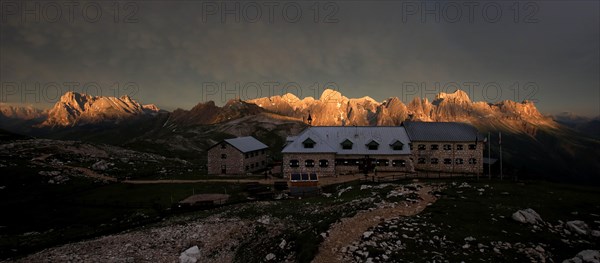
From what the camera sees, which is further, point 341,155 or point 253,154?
point 253,154

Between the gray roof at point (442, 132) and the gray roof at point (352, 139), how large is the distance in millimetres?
2054

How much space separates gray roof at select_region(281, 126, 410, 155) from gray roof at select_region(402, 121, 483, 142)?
205 cm

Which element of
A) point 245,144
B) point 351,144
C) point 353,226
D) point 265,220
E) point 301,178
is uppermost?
point 351,144

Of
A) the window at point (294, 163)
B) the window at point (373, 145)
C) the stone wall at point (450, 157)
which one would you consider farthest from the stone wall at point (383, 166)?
the window at point (294, 163)

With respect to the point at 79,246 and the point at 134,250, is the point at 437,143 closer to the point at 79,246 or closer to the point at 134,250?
the point at 134,250

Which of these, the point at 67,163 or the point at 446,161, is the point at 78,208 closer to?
the point at 67,163

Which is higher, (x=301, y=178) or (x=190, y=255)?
(x=301, y=178)

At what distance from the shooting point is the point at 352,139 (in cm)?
6506

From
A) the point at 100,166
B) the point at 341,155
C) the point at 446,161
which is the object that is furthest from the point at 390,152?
the point at 100,166

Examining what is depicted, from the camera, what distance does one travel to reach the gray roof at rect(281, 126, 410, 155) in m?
60.8

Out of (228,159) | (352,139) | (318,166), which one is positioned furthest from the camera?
(228,159)

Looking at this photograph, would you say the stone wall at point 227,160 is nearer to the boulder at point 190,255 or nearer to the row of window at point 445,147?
the row of window at point 445,147

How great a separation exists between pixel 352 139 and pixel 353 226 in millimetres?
42664

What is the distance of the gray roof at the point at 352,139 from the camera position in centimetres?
6075
